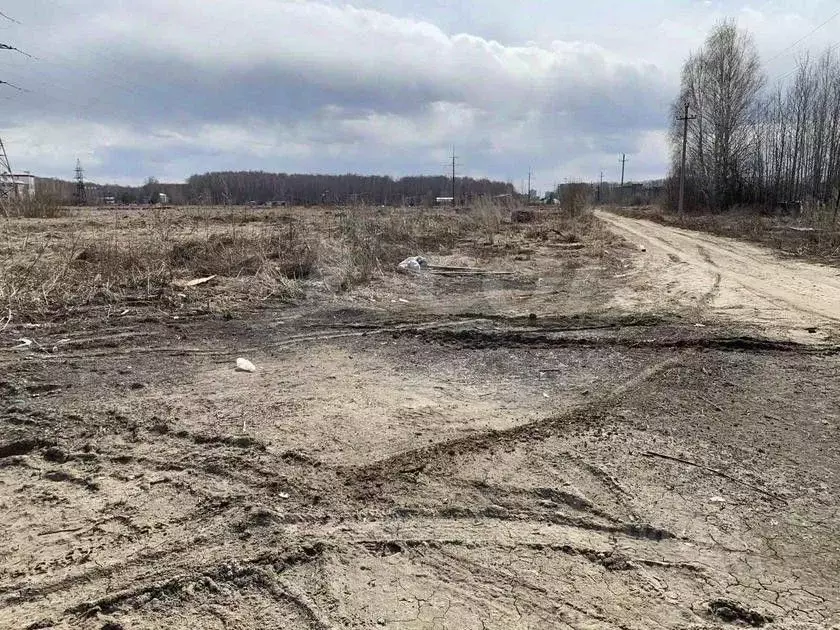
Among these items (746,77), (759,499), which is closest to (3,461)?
(759,499)

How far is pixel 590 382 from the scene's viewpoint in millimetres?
5391

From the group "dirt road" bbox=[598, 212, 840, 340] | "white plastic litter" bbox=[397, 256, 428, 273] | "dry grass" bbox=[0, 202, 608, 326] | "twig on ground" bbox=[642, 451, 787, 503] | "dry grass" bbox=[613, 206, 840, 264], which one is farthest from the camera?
"dry grass" bbox=[613, 206, 840, 264]

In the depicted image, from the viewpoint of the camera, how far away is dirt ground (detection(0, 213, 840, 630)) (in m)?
2.52

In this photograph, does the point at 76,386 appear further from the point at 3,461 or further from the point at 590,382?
the point at 590,382

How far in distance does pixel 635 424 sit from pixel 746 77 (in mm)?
41125

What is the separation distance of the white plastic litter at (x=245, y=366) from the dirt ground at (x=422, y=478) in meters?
0.11

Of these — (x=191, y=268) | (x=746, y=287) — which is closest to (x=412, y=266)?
(x=191, y=268)

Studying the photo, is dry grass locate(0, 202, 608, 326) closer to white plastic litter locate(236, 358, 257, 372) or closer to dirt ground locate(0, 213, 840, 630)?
dirt ground locate(0, 213, 840, 630)

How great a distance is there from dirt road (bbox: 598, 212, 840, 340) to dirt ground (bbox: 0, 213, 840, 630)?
1.09 ft

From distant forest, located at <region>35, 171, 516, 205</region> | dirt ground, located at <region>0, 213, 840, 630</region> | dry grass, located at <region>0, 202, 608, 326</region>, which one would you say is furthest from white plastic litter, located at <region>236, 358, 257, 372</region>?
distant forest, located at <region>35, 171, 516, 205</region>

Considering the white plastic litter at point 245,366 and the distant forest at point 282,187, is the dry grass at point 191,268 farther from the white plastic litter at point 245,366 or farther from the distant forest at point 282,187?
the distant forest at point 282,187

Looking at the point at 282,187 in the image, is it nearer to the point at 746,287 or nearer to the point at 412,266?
the point at 412,266

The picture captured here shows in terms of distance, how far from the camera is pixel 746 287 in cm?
1022

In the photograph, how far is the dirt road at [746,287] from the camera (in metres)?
7.52
